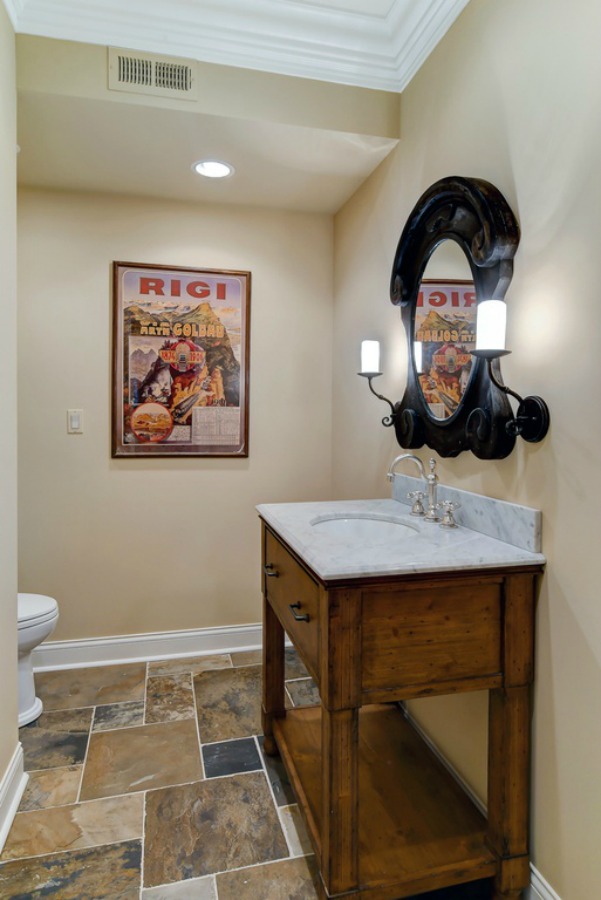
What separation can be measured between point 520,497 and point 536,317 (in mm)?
472

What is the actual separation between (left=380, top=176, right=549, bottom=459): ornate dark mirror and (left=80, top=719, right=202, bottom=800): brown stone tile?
1421 mm

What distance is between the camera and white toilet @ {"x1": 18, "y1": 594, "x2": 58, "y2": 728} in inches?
86.6

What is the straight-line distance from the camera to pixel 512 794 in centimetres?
136

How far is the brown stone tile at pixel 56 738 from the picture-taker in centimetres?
199

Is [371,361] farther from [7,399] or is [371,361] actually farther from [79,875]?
[79,875]

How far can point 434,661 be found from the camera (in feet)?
4.30

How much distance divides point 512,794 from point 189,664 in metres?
1.81

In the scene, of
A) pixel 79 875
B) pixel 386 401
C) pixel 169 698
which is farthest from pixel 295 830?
pixel 386 401

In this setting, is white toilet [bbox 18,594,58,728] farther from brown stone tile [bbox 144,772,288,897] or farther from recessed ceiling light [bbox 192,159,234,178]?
recessed ceiling light [bbox 192,159,234,178]

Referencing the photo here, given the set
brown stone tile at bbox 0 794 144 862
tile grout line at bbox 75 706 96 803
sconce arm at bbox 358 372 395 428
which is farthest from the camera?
sconce arm at bbox 358 372 395 428

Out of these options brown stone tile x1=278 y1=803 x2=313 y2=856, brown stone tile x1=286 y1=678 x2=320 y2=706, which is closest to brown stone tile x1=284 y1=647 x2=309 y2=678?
brown stone tile x1=286 y1=678 x2=320 y2=706

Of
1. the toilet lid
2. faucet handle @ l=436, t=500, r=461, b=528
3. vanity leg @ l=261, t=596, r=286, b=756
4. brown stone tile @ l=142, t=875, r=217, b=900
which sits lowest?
brown stone tile @ l=142, t=875, r=217, b=900

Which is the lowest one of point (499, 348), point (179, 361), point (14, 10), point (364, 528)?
point (364, 528)

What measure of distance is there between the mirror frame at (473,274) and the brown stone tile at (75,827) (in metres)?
1.53
